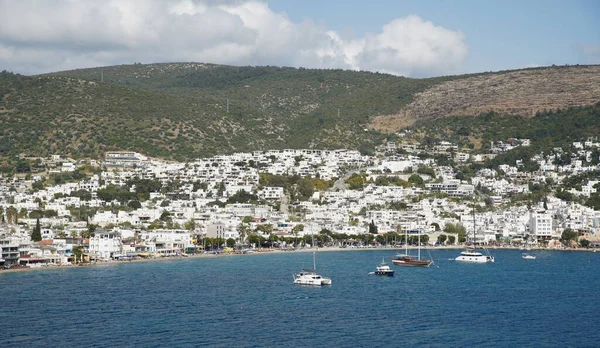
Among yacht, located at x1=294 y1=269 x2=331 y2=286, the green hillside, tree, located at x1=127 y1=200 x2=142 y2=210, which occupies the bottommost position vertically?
yacht, located at x1=294 y1=269 x2=331 y2=286

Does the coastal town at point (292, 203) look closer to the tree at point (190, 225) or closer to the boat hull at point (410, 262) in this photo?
the tree at point (190, 225)

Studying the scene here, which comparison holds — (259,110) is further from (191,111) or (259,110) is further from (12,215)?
(12,215)

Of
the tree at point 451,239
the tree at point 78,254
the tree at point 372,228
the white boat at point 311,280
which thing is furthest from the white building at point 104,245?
the tree at point 451,239

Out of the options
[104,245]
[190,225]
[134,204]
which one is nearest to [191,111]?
[134,204]

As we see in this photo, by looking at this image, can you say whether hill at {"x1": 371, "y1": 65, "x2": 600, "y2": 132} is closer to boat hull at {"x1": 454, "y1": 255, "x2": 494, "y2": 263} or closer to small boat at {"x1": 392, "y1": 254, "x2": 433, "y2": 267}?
boat hull at {"x1": 454, "y1": 255, "x2": 494, "y2": 263}

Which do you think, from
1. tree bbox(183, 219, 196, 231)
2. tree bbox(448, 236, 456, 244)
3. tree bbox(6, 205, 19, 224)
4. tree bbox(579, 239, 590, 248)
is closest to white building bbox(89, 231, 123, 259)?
tree bbox(6, 205, 19, 224)
